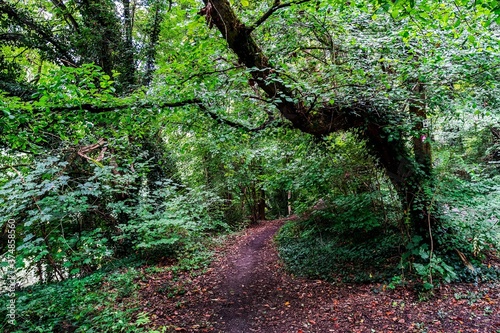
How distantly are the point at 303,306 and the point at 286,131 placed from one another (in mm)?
3609

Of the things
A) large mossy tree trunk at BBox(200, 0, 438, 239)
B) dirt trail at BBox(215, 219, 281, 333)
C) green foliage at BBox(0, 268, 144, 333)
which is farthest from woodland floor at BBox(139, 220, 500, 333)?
large mossy tree trunk at BBox(200, 0, 438, 239)

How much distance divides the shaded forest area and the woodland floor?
0.25 m

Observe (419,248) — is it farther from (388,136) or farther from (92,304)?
(92,304)

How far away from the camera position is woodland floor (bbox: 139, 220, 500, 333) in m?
3.82

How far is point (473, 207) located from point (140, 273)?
7.02 meters

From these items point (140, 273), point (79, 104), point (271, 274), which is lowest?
point (271, 274)

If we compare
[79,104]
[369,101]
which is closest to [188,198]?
[79,104]

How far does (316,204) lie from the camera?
7.65 meters

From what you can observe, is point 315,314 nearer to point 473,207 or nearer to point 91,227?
point 473,207

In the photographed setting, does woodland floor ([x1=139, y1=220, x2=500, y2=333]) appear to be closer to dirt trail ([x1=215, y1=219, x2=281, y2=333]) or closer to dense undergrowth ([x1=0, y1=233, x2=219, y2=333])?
dirt trail ([x1=215, y1=219, x2=281, y2=333])

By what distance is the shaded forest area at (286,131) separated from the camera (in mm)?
3878

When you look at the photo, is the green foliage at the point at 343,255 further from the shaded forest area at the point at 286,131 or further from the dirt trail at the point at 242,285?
the dirt trail at the point at 242,285

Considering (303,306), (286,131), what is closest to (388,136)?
(286,131)

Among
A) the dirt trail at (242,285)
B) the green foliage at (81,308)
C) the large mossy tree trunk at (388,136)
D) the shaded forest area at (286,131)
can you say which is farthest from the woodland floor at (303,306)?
the large mossy tree trunk at (388,136)
